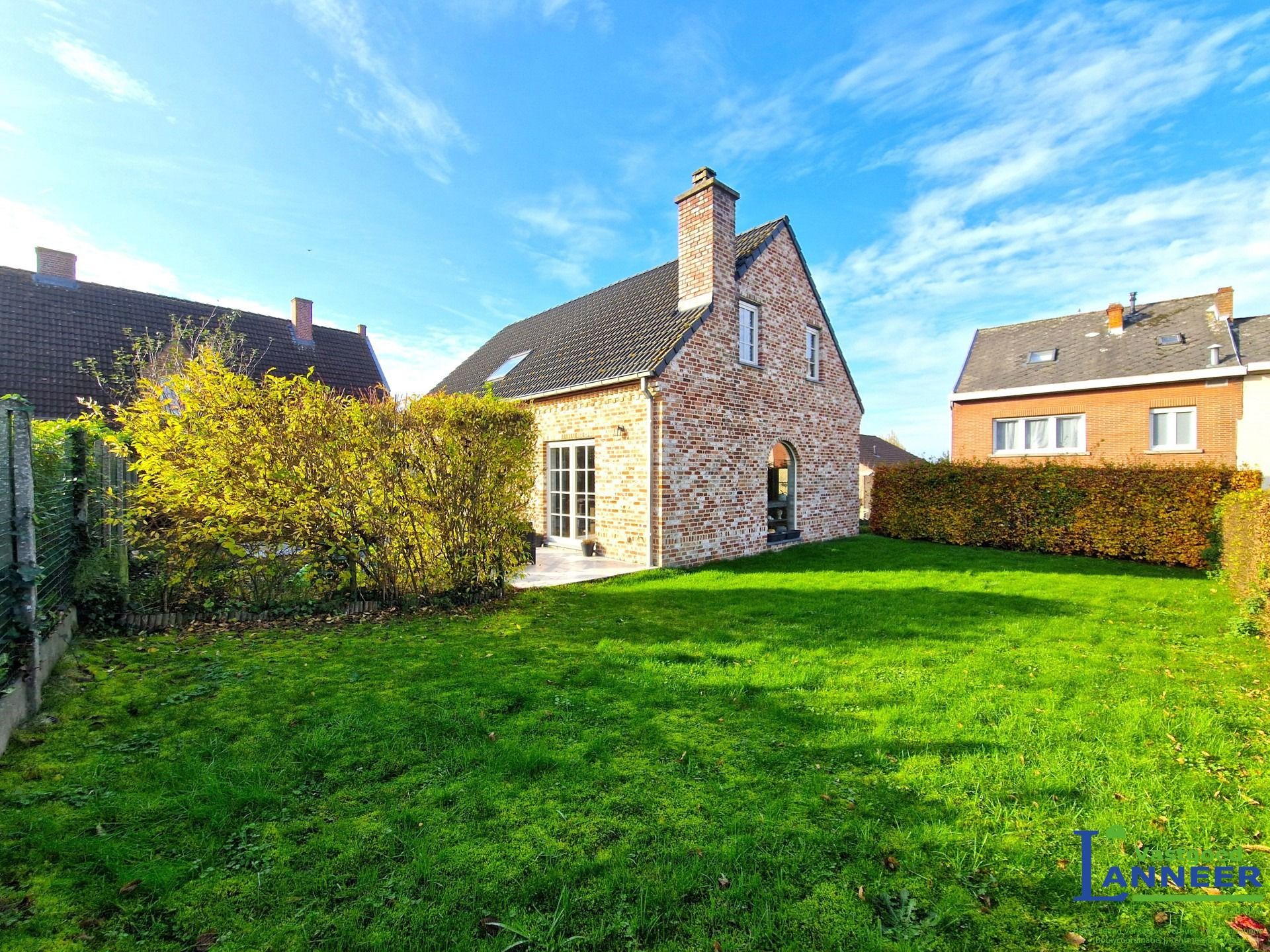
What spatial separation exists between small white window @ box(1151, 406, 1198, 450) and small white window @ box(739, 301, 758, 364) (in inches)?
578

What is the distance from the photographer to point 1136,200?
9867mm

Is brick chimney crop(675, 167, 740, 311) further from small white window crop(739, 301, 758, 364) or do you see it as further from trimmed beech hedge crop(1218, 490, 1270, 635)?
trimmed beech hedge crop(1218, 490, 1270, 635)

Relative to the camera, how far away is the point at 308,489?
587 centimetres

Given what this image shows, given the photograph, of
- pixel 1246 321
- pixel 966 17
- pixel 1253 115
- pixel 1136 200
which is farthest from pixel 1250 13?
pixel 1246 321

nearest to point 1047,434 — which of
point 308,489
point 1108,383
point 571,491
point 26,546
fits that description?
point 1108,383

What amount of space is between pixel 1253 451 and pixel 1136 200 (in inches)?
406

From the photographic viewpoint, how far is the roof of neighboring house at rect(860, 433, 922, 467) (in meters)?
37.8

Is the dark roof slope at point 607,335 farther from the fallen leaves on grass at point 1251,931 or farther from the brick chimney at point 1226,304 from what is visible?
the brick chimney at point 1226,304

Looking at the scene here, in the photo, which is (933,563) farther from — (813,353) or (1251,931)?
(1251,931)

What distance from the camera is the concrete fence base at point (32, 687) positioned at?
315 centimetres

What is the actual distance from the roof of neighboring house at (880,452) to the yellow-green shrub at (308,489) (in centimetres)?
Answer: 3522

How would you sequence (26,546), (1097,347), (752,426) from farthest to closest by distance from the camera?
(1097,347)
(752,426)
(26,546)

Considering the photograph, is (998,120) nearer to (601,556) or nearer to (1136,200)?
(1136,200)

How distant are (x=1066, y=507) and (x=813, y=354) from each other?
22.3 ft
